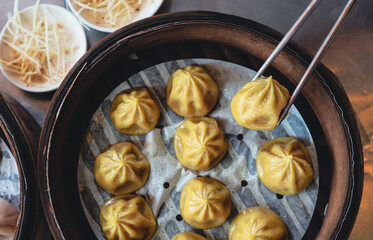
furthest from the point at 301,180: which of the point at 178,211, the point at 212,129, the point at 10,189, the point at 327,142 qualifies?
the point at 10,189

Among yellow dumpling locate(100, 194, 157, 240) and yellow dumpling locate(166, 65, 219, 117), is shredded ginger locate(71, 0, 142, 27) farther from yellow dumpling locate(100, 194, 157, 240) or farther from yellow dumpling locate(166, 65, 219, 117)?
yellow dumpling locate(100, 194, 157, 240)

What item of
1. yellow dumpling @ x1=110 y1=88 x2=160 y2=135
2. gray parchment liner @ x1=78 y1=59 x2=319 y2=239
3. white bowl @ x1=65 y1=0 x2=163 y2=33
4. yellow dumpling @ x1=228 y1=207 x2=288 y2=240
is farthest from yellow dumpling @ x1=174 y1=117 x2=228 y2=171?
white bowl @ x1=65 y1=0 x2=163 y2=33

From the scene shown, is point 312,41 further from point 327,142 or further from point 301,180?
point 301,180

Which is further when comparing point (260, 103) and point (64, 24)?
point (64, 24)

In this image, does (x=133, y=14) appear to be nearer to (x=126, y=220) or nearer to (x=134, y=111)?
(x=134, y=111)

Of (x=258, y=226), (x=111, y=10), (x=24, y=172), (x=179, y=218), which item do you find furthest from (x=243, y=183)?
(x=111, y=10)

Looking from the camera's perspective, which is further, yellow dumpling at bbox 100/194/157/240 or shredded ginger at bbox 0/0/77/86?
shredded ginger at bbox 0/0/77/86
